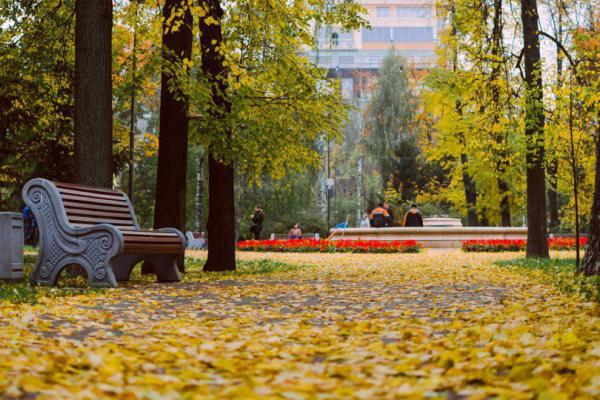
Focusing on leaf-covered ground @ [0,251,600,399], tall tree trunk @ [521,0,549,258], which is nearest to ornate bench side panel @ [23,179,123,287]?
leaf-covered ground @ [0,251,600,399]

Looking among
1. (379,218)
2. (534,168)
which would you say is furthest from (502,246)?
(534,168)

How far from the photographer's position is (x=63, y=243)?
356 inches

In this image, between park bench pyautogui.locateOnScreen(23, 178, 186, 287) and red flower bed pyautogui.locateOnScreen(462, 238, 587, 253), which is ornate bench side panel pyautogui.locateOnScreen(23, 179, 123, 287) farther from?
red flower bed pyautogui.locateOnScreen(462, 238, 587, 253)

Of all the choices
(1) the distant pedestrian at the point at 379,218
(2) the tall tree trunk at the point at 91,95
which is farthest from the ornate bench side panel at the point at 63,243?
(1) the distant pedestrian at the point at 379,218

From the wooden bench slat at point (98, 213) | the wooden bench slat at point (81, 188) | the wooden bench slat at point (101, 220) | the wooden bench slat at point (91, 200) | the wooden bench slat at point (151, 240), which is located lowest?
the wooden bench slat at point (151, 240)

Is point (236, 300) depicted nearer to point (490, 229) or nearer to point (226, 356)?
point (226, 356)

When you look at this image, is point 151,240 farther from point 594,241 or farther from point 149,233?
point 594,241

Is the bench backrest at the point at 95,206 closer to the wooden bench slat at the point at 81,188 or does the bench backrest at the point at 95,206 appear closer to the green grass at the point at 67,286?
the wooden bench slat at the point at 81,188

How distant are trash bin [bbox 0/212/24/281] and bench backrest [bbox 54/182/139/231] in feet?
2.96

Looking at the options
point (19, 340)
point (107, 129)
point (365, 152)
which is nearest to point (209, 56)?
point (107, 129)

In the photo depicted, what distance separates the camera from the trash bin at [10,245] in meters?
9.77

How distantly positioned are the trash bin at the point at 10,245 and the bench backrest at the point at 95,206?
903mm

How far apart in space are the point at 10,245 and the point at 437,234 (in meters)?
21.1

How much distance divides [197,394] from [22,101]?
46.7 ft
